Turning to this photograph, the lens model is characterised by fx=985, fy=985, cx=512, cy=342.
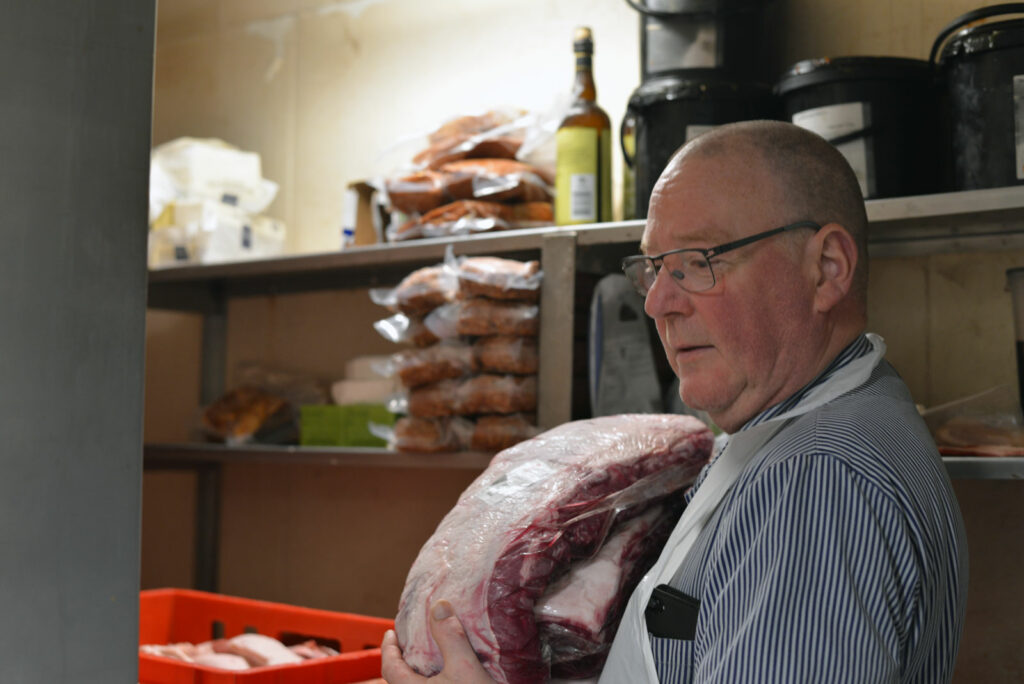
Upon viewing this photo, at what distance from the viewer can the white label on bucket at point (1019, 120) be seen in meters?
1.67

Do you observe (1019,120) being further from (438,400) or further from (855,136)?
(438,400)

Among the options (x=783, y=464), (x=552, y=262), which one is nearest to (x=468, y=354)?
(x=552, y=262)

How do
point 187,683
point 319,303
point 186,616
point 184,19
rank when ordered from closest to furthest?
point 187,683 < point 186,616 < point 319,303 < point 184,19

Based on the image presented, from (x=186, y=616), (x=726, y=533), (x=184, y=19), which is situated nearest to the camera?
(x=726, y=533)

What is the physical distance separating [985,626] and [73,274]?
1.93 m

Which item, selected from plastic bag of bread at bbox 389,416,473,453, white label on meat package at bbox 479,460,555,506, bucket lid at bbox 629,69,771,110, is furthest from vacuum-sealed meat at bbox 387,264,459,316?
white label on meat package at bbox 479,460,555,506

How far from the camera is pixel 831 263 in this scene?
1179 mm

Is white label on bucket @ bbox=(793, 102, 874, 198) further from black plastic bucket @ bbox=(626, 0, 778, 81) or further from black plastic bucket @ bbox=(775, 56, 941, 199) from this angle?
black plastic bucket @ bbox=(626, 0, 778, 81)

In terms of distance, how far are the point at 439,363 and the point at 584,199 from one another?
49cm

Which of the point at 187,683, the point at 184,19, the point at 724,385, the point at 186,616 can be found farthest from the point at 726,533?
the point at 184,19

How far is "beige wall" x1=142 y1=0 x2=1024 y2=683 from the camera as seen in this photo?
7.11ft

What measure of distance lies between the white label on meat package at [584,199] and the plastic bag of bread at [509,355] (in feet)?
0.96

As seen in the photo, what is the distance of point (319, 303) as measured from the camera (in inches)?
118

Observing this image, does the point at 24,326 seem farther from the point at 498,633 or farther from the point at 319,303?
the point at 319,303
